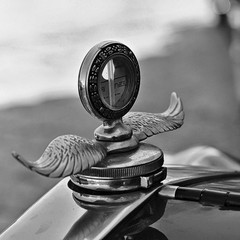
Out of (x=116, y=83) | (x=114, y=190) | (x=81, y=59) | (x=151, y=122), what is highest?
(x=116, y=83)

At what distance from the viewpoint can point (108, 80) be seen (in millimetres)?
1312

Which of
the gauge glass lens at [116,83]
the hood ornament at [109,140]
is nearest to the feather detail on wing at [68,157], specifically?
the hood ornament at [109,140]

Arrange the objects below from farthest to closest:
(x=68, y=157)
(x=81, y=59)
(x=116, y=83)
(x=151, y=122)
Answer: (x=81, y=59), (x=151, y=122), (x=116, y=83), (x=68, y=157)

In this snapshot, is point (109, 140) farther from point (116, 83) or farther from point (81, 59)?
point (81, 59)

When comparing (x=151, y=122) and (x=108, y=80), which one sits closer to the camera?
(x=108, y=80)

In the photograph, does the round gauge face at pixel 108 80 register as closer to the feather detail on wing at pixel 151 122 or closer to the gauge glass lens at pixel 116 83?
the gauge glass lens at pixel 116 83

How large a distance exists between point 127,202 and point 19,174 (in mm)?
3190

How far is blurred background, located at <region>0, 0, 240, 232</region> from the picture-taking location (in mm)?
4965

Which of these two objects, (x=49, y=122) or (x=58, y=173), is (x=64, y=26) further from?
(x=58, y=173)

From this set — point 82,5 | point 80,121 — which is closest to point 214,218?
point 80,121

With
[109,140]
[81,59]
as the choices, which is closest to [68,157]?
[109,140]

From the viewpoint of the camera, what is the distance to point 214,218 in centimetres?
126

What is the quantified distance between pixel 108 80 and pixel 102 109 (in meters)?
0.06

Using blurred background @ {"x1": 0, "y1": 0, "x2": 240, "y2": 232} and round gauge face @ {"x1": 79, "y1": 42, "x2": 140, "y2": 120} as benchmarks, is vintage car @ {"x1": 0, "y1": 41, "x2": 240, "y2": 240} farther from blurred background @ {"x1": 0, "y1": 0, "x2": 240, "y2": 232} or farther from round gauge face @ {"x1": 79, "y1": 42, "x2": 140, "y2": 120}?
blurred background @ {"x1": 0, "y1": 0, "x2": 240, "y2": 232}
